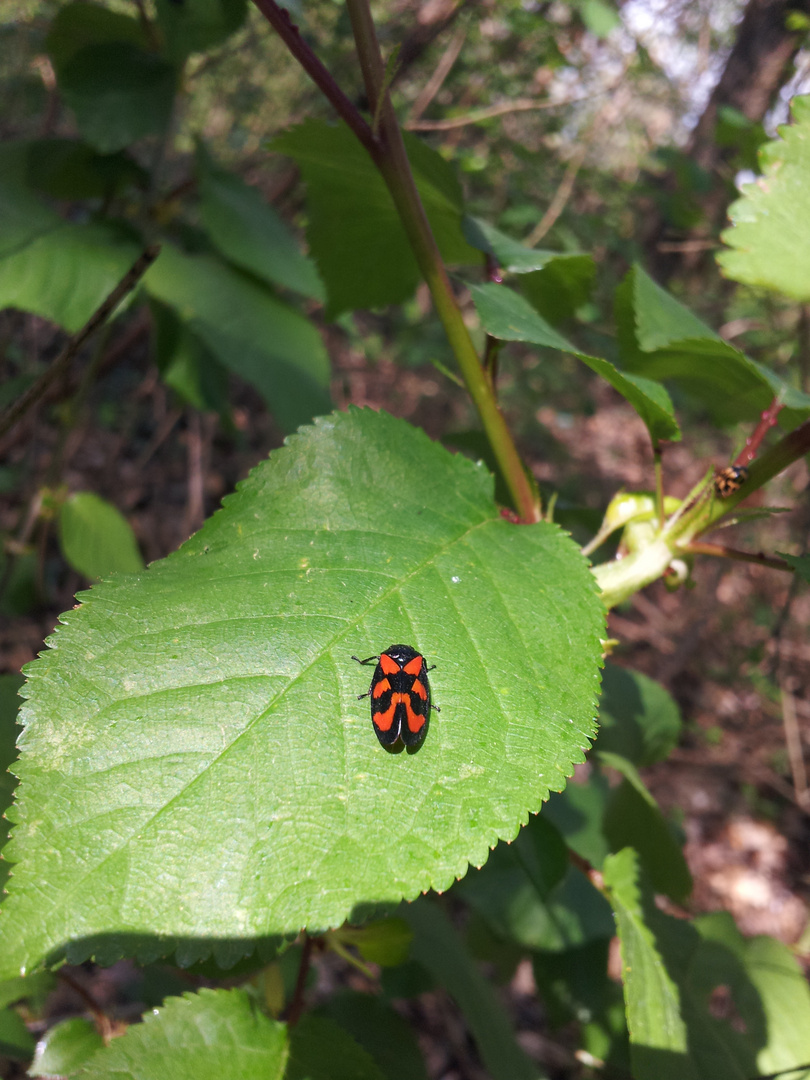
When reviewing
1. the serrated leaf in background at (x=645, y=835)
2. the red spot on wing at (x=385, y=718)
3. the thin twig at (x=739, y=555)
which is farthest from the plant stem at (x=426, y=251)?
the serrated leaf in background at (x=645, y=835)

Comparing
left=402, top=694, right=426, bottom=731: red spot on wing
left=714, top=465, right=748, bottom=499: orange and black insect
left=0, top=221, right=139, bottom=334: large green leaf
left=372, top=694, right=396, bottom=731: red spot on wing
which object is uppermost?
left=0, top=221, right=139, bottom=334: large green leaf

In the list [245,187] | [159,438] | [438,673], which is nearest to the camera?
[438,673]

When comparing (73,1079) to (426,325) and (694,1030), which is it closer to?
(694,1030)

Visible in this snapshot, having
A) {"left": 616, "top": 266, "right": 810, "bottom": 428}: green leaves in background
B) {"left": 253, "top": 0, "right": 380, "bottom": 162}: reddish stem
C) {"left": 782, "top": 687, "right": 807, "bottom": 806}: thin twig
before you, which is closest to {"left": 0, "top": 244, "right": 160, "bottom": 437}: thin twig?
{"left": 253, "top": 0, "right": 380, "bottom": 162}: reddish stem

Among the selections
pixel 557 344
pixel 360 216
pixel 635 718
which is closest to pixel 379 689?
pixel 557 344

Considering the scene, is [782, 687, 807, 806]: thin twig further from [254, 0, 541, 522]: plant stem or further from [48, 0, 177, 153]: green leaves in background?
[48, 0, 177, 153]: green leaves in background

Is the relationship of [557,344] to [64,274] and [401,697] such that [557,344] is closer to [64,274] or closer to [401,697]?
[401,697]

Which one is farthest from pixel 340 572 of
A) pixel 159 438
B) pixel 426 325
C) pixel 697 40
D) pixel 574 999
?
pixel 697 40
